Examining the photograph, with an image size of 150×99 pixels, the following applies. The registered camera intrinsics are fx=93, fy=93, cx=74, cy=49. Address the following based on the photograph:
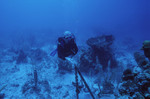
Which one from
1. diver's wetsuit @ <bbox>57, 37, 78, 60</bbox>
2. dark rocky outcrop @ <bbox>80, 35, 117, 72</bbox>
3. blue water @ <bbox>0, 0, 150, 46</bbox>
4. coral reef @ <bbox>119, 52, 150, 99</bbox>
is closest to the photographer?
coral reef @ <bbox>119, 52, 150, 99</bbox>

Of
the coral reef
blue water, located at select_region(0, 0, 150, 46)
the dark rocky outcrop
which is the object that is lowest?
the coral reef

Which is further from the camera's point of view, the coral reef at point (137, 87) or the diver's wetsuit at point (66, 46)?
the diver's wetsuit at point (66, 46)

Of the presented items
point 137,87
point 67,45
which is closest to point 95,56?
point 67,45

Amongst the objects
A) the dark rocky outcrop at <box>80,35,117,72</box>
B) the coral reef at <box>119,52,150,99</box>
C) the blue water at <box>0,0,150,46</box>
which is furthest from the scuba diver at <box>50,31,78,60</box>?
the blue water at <box>0,0,150,46</box>

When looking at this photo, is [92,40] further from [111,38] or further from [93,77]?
[93,77]

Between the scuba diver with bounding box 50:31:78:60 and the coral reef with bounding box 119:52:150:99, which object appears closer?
the coral reef with bounding box 119:52:150:99

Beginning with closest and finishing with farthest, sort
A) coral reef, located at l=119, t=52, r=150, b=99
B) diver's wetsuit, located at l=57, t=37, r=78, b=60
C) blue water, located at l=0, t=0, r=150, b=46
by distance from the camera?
coral reef, located at l=119, t=52, r=150, b=99 < diver's wetsuit, located at l=57, t=37, r=78, b=60 < blue water, located at l=0, t=0, r=150, b=46

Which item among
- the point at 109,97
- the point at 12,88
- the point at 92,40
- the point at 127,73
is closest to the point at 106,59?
the point at 92,40

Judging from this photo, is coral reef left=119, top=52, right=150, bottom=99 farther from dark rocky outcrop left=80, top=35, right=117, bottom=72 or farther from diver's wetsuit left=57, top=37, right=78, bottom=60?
dark rocky outcrop left=80, top=35, right=117, bottom=72

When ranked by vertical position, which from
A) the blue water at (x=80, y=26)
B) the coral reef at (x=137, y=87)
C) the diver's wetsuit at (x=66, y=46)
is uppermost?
the blue water at (x=80, y=26)

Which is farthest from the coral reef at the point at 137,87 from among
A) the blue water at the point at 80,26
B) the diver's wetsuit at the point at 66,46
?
the blue water at the point at 80,26

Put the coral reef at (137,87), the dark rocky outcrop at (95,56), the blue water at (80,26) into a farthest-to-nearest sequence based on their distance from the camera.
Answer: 1. the blue water at (80,26)
2. the dark rocky outcrop at (95,56)
3. the coral reef at (137,87)

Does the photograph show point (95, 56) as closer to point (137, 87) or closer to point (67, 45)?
point (67, 45)

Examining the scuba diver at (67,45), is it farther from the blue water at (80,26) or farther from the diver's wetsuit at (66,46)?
the blue water at (80,26)
